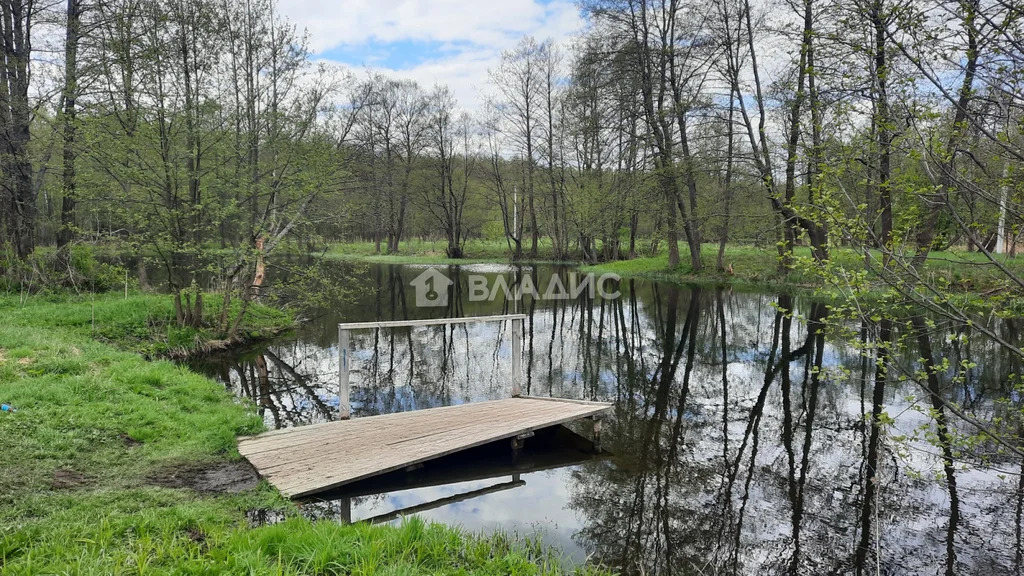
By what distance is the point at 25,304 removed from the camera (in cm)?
1205

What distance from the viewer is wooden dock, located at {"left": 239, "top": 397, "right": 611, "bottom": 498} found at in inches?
212

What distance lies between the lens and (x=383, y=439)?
6355 millimetres

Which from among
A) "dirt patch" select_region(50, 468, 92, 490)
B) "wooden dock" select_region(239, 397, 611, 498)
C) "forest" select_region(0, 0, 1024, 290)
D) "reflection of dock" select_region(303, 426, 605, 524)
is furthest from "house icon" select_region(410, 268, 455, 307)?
"dirt patch" select_region(50, 468, 92, 490)

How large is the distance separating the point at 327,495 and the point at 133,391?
12.7 feet

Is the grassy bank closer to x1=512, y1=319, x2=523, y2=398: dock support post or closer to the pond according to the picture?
the pond

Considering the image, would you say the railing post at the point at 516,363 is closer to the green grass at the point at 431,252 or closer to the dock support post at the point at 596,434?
the dock support post at the point at 596,434

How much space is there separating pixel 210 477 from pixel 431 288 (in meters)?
20.7

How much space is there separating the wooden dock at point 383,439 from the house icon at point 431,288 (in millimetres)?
13442

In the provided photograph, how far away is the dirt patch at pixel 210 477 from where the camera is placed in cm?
502

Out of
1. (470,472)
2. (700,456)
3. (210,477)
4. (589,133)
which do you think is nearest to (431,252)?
(589,133)

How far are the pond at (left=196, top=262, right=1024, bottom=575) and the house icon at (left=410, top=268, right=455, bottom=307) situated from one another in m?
6.70

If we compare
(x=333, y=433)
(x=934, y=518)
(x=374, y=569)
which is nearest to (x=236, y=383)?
(x=333, y=433)

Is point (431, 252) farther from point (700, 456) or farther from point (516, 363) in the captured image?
point (700, 456)

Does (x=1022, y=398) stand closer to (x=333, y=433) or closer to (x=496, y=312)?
(x=333, y=433)
